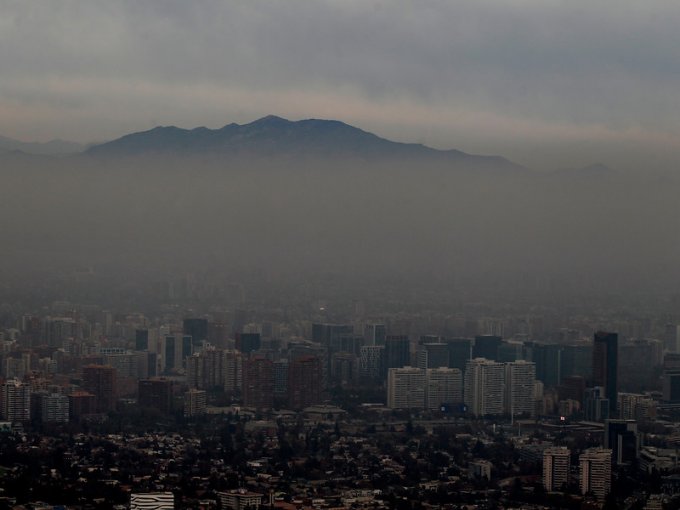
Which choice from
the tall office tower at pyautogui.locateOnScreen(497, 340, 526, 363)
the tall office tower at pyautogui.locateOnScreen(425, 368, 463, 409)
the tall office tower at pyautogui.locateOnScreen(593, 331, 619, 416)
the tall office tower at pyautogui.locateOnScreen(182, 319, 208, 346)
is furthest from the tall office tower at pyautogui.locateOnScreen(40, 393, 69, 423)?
the tall office tower at pyautogui.locateOnScreen(593, 331, 619, 416)

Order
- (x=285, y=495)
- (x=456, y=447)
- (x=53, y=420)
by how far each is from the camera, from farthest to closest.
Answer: (x=53, y=420) < (x=456, y=447) < (x=285, y=495)

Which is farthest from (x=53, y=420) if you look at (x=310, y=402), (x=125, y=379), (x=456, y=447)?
(x=456, y=447)

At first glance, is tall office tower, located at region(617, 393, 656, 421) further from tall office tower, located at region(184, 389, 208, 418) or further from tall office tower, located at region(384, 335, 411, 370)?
tall office tower, located at region(184, 389, 208, 418)

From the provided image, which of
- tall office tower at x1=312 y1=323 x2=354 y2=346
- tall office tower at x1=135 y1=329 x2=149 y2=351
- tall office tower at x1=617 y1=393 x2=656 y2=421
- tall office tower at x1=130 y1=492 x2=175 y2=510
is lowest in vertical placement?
tall office tower at x1=130 y1=492 x2=175 y2=510

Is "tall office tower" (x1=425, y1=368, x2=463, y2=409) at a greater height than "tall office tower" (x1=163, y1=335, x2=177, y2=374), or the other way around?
"tall office tower" (x1=163, y1=335, x2=177, y2=374)

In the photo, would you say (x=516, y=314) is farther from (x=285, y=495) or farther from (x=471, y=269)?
(x=285, y=495)

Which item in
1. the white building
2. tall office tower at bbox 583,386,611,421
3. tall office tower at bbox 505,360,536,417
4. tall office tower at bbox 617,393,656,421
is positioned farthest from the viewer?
tall office tower at bbox 505,360,536,417

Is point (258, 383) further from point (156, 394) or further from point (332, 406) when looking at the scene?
point (156, 394)
